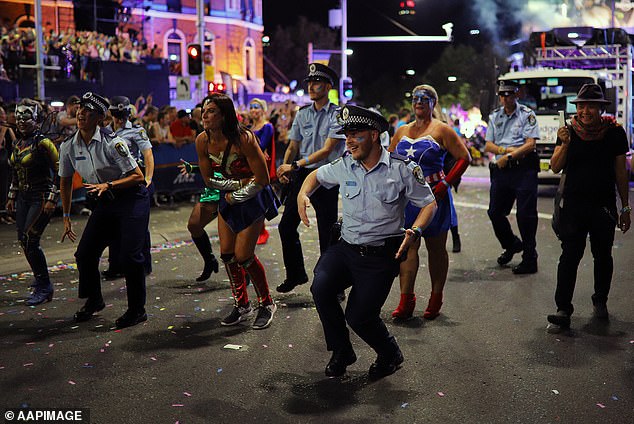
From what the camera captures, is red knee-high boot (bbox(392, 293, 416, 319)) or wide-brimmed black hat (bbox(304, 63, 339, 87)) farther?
wide-brimmed black hat (bbox(304, 63, 339, 87))

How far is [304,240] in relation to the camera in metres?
11.9

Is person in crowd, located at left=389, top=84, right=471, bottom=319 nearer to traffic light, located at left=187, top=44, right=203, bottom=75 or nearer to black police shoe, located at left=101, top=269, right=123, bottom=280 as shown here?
black police shoe, located at left=101, top=269, right=123, bottom=280

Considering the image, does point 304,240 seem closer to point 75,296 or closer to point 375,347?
point 75,296

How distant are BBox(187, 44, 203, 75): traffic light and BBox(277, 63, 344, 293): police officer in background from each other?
45.3 feet

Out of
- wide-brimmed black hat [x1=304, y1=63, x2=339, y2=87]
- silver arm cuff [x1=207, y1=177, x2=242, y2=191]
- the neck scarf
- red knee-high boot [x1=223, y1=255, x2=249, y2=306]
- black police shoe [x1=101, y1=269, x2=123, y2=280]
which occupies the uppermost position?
wide-brimmed black hat [x1=304, y1=63, x2=339, y2=87]

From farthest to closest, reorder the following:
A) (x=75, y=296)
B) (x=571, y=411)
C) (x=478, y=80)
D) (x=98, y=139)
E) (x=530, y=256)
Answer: (x=478, y=80) → (x=530, y=256) → (x=75, y=296) → (x=98, y=139) → (x=571, y=411)

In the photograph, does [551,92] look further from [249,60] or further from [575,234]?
[249,60]

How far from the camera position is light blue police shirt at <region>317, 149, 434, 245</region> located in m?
5.28

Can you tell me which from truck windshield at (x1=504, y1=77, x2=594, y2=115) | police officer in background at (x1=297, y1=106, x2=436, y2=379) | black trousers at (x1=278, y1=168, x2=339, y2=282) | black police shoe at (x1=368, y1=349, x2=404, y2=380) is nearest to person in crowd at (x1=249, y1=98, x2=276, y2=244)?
black trousers at (x1=278, y1=168, x2=339, y2=282)

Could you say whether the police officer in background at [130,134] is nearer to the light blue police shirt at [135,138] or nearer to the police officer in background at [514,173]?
the light blue police shirt at [135,138]

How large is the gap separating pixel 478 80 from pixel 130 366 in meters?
59.6

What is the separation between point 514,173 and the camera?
9391 millimetres

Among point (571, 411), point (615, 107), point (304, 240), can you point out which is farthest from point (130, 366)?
point (615, 107)

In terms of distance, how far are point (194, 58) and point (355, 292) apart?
16790 millimetres
